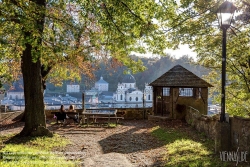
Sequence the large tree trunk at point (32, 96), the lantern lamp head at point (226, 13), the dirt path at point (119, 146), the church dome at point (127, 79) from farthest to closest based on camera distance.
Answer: the church dome at point (127, 79) < the large tree trunk at point (32, 96) < the dirt path at point (119, 146) < the lantern lamp head at point (226, 13)

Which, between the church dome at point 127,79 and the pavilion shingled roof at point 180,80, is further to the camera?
the church dome at point 127,79

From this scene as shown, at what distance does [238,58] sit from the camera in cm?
1215

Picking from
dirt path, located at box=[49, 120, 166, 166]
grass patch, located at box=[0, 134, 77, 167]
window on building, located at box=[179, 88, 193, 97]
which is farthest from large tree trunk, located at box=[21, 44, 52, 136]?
window on building, located at box=[179, 88, 193, 97]

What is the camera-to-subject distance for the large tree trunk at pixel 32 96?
962cm

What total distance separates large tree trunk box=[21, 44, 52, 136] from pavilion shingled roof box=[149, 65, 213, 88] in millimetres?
8982

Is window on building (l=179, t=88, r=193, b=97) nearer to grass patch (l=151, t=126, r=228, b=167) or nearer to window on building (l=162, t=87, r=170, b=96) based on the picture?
window on building (l=162, t=87, r=170, b=96)

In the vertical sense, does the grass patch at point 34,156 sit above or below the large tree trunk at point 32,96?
below

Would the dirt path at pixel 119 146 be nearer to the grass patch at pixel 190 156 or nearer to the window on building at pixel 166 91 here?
the grass patch at pixel 190 156

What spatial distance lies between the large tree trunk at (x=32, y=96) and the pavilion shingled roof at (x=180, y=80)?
29.5 feet

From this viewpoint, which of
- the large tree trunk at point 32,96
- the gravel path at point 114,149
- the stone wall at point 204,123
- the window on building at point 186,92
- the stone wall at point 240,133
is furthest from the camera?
the window on building at point 186,92

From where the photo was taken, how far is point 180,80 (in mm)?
15898

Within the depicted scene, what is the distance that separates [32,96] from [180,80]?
9.82m

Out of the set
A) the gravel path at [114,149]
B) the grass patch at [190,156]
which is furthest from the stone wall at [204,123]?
the gravel path at [114,149]

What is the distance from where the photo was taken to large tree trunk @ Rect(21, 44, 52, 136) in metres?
9.62
